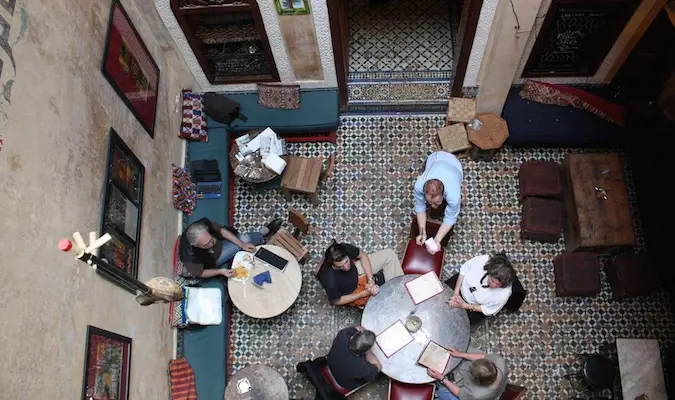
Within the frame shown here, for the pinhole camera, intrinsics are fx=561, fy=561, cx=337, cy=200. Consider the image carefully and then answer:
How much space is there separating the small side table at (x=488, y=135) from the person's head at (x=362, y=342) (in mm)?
2818

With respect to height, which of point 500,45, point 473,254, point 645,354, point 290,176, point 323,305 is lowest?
point 645,354

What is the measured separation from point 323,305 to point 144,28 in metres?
3.47

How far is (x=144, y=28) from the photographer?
→ 224 inches

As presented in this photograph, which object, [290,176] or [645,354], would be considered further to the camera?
[290,176]

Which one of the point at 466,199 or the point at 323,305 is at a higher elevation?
the point at 466,199

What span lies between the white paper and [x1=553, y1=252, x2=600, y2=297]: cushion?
3.23 metres

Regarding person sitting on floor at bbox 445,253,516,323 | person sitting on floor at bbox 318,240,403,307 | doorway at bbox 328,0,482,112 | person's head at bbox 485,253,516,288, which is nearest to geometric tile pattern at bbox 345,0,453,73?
doorway at bbox 328,0,482,112

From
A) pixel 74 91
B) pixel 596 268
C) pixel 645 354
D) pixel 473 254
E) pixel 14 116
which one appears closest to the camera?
pixel 14 116

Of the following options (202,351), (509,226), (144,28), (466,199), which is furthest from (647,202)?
(144,28)

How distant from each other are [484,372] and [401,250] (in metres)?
2.09

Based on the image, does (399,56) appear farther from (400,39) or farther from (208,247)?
(208,247)

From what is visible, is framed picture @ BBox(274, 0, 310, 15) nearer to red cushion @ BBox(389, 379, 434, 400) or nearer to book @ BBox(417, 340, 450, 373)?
book @ BBox(417, 340, 450, 373)

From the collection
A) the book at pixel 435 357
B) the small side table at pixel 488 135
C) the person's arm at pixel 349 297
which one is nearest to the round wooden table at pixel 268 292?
the person's arm at pixel 349 297

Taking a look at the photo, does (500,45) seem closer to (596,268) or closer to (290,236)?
(596,268)
